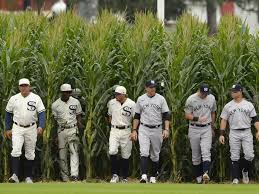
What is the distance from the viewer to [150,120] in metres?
25.2

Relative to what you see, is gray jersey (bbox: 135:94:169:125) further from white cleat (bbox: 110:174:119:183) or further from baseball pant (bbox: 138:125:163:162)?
white cleat (bbox: 110:174:119:183)

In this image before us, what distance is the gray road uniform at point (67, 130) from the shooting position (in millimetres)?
25734

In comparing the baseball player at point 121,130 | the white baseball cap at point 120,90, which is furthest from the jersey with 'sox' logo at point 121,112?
the white baseball cap at point 120,90

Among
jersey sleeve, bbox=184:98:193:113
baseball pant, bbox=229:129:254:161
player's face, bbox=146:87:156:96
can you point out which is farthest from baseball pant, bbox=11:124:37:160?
baseball pant, bbox=229:129:254:161

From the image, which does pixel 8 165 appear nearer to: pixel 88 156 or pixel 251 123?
pixel 88 156

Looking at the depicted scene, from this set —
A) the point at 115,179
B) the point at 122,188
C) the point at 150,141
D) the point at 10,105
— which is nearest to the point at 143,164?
the point at 150,141

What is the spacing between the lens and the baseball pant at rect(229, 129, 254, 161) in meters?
25.1

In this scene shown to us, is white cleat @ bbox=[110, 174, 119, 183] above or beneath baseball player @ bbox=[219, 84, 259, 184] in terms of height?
beneath

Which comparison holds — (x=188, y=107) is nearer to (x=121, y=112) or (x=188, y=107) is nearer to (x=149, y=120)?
(x=149, y=120)

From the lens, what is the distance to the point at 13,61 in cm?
2591

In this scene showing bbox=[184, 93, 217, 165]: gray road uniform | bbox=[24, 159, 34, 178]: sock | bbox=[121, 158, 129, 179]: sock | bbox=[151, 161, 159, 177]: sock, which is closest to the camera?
bbox=[24, 159, 34, 178]: sock

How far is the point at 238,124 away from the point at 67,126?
3.73 meters

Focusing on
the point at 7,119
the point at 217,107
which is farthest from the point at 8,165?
the point at 217,107

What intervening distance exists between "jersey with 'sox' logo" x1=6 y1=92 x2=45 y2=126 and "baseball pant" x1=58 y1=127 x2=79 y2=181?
1.01m
